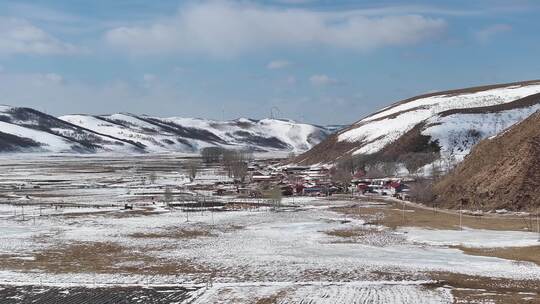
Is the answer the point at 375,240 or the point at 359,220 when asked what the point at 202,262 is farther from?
the point at 359,220

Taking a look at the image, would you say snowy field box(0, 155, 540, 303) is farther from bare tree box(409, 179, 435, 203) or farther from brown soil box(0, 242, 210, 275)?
bare tree box(409, 179, 435, 203)

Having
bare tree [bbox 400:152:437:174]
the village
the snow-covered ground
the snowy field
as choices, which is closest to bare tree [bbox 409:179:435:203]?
the village

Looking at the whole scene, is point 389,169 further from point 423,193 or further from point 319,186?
point 423,193

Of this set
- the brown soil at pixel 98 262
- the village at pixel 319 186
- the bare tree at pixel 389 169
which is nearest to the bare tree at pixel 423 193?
the village at pixel 319 186

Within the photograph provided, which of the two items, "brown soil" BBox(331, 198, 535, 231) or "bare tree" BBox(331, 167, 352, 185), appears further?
"bare tree" BBox(331, 167, 352, 185)

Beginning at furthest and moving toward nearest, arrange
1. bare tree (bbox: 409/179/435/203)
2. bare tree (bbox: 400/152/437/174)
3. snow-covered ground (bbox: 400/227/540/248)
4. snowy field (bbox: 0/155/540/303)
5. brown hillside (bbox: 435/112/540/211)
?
bare tree (bbox: 400/152/437/174)
bare tree (bbox: 409/179/435/203)
brown hillside (bbox: 435/112/540/211)
snow-covered ground (bbox: 400/227/540/248)
snowy field (bbox: 0/155/540/303)

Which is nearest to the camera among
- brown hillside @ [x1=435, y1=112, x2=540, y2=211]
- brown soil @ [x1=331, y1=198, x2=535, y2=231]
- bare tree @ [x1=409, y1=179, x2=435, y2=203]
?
brown soil @ [x1=331, y1=198, x2=535, y2=231]

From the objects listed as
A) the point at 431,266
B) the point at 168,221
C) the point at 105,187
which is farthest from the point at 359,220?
the point at 105,187

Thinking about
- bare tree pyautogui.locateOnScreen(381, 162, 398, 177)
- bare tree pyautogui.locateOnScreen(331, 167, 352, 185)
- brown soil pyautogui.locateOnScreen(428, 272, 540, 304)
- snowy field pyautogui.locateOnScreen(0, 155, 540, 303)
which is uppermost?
bare tree pyautogui.locateOnScreen(381, 162, 398, 177)

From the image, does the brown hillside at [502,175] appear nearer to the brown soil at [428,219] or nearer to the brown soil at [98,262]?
the brown soil at [428,219]
